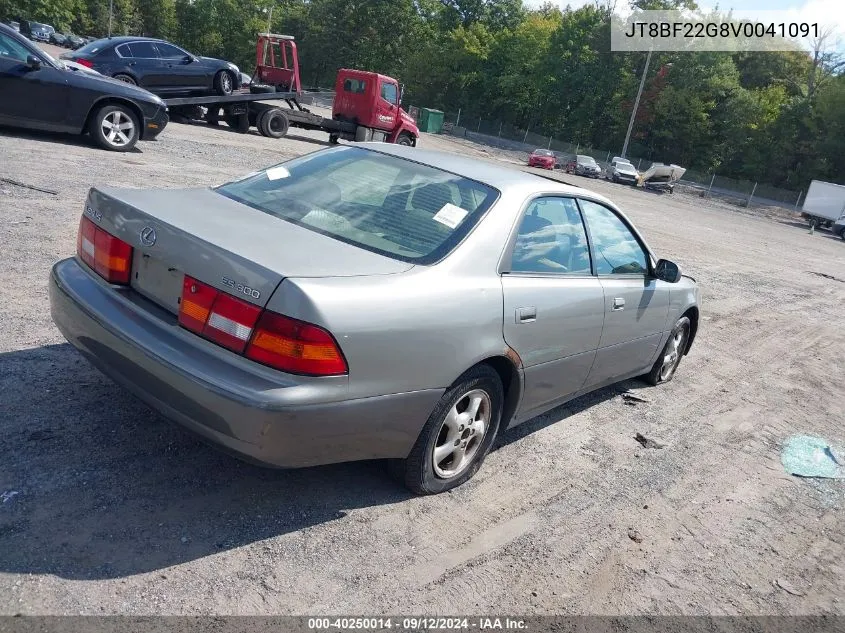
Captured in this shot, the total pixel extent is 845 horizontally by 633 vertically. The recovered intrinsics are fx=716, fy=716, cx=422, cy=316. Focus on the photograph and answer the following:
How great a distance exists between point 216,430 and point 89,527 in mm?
629

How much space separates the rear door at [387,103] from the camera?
23750mm

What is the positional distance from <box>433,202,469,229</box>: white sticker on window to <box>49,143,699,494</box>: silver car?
11 mm

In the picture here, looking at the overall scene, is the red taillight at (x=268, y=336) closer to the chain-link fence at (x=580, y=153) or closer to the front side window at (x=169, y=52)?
the front side window at (x=169, y=52)

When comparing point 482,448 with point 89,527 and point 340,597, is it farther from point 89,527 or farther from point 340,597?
point 89,527

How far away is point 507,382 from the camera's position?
371 cm

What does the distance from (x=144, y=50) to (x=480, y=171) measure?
15.2 metres

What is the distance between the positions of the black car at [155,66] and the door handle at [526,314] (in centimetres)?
1540

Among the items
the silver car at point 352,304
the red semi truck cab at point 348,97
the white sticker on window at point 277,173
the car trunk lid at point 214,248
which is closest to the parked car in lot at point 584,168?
the red semi truck cab at point 348,97

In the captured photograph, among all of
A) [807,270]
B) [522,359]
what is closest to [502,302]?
[522,359]

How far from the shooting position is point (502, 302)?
135 inches

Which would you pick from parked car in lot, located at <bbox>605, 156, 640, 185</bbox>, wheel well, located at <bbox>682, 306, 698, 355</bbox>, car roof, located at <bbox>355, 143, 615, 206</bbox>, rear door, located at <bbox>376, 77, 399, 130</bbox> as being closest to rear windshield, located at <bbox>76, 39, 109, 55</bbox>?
rear door, located at <bbox>376, 77, 399, 130</bbox>

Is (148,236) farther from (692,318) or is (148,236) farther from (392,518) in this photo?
(692,318)

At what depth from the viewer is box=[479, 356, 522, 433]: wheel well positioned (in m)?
3.55

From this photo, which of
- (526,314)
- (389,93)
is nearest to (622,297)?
(526,314)
